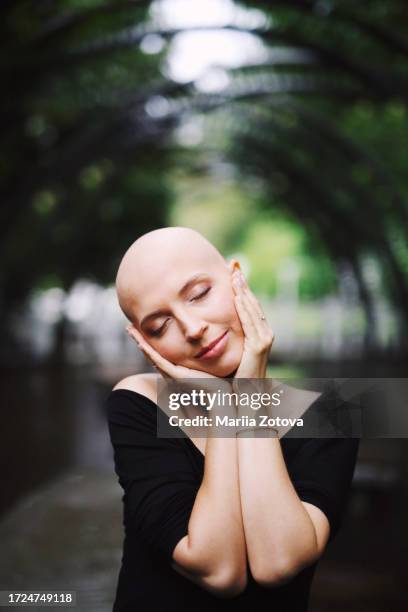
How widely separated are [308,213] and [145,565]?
18032 millimetres

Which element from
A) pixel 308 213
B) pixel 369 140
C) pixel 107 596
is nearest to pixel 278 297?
pixel 308 213

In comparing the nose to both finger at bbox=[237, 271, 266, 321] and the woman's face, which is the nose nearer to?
the woman's face

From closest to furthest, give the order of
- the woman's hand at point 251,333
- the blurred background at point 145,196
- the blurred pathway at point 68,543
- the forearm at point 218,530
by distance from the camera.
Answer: the forearm at point 218,530 → the woman's hand at point 251,333 → the blurred pathway at point 68,543 → the blurred background at point 145,196

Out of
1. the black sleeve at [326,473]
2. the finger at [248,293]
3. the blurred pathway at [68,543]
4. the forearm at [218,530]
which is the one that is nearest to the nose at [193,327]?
the finger at [248,293]

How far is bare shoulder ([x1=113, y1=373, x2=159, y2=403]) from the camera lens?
1.59 meters

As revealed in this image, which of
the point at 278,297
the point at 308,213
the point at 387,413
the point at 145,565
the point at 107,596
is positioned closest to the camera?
the point at 145,565

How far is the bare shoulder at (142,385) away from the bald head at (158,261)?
0.46 feet

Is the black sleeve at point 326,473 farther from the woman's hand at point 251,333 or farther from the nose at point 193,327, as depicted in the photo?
the nose at point 193,327

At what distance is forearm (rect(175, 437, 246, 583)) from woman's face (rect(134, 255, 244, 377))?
0.71 feet

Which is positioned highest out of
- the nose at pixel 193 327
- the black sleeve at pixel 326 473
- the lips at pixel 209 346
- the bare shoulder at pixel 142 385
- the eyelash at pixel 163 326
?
the eyelash at pixel 163 326

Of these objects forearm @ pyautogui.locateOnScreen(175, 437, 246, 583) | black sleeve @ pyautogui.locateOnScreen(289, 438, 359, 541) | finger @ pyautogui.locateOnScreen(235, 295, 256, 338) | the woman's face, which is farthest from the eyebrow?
black sleeve @ pyautogui.locateOnScreen(289, 438, 359, 541)

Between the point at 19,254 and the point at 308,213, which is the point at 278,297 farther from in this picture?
the point at 19,254

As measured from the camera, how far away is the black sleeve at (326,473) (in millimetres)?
1505

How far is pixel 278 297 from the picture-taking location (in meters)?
50.5
